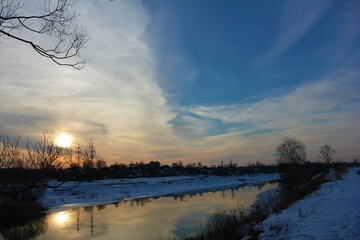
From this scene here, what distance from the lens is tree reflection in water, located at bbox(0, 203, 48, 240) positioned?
922 inches

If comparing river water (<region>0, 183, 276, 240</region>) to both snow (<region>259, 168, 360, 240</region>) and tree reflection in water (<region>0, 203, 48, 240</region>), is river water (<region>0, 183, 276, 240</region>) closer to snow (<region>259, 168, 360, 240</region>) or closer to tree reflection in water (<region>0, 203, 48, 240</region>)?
tree reflection in water (<region>0, 203, 48, 240</region>)

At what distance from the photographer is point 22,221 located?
96.7 feet

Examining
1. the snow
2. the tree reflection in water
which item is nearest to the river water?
the tree reflection in water

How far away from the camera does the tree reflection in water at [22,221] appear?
23.4 metres

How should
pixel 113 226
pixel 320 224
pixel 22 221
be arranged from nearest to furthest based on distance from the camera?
pixel 320 224
pixel 113 226
pixel 22 221

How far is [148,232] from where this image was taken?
877 inches

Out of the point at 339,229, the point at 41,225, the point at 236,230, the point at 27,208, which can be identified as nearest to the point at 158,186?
the point at 27,208

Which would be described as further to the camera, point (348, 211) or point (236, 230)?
point (236, 230)

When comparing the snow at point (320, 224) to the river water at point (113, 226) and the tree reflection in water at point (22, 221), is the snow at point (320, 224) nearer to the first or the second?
the river water at point (113, 226)

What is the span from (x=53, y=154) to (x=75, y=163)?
7.06 feet

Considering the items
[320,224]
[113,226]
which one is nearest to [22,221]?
[113,226]

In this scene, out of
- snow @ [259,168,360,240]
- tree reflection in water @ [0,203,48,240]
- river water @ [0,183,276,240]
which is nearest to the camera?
snow @ [259,168,360,240]

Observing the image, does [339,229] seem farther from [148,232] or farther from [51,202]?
[51,202]

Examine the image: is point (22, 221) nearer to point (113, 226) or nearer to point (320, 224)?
point (113, 226)
